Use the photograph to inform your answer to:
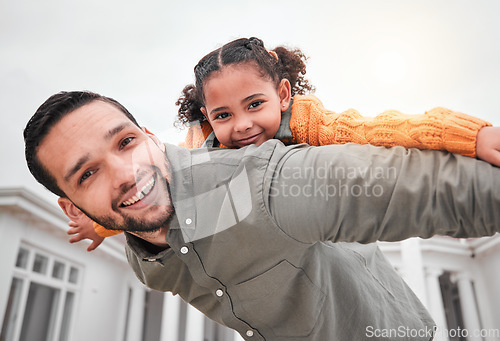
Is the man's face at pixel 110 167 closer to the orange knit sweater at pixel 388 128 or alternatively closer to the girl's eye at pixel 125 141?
the girl's eye at pixel 125 141

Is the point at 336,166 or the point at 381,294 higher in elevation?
the point at 336,166

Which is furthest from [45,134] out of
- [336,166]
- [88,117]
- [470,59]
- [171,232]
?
[470,59]

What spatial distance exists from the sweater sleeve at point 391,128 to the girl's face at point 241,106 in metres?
0.08

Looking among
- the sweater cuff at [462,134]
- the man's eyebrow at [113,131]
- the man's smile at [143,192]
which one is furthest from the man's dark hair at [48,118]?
the sweater cuff at [462,134]

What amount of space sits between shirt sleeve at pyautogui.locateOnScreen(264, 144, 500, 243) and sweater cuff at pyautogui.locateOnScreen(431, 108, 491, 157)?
15mm

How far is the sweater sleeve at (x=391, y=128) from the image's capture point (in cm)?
67

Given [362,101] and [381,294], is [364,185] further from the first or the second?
[362,101]

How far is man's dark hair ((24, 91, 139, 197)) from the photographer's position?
0.89 metres

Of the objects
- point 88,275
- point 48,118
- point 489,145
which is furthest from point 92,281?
point 489,145

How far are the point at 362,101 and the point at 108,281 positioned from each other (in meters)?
3.25

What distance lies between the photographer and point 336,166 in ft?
2.27

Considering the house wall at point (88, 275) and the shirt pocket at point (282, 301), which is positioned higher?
the house wall at point (88, 275)

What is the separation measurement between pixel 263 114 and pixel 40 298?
3176 mm

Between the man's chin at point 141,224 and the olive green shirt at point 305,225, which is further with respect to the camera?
the man's chin at point 141,224
